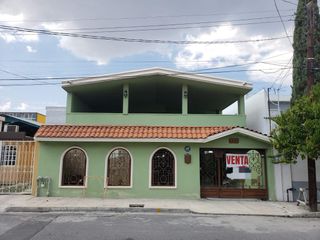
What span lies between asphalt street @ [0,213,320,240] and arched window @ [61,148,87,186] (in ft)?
12.1

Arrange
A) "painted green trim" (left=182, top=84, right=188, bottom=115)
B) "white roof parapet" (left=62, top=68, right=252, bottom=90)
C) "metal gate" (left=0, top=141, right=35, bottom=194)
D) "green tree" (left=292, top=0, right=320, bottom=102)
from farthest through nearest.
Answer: "painted green trim" (left=182, top=84, right=188, bottom=115)
"white roof parapet" (left=62, top=68, right=252, bottom=90)
"metal gate" (left=0, top=141, right=35, bottom=194)
"green tree" (left=292, top=0, right=320, bottom=102)

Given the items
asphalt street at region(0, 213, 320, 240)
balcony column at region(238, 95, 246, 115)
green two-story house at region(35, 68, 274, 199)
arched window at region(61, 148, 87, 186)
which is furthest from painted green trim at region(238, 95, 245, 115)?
arched window at region(61, 148, 87, 186)

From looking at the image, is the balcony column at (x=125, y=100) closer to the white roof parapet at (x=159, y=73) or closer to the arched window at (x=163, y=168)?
the white roof parapet at (x=159, y=73)

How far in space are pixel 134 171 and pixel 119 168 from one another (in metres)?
0.70

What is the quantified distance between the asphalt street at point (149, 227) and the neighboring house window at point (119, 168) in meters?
3.55

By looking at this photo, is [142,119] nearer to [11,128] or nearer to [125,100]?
[125,100]

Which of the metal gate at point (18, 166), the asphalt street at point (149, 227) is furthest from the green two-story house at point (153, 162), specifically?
the asphalt street at point (149, 227)

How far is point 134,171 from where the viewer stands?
48.2ft

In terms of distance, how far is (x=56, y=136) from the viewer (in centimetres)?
1439

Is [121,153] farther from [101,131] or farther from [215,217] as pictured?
[215,217]

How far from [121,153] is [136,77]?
3850 millimetres

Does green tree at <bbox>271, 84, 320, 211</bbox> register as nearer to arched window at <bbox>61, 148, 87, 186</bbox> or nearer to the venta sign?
the venta sign

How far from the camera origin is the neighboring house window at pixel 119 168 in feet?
48.3

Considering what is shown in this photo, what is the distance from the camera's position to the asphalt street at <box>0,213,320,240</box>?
8148mm
